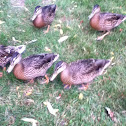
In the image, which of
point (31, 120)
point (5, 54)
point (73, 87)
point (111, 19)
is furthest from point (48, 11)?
point (31, 120)

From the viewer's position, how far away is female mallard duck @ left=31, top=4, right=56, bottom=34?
14.7 ft

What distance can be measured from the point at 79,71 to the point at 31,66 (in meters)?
0.92

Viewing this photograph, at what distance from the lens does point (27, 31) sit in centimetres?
448

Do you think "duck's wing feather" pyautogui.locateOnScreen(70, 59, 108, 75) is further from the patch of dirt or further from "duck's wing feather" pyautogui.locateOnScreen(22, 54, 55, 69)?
the patch of dirt

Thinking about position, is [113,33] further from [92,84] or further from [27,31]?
[27,31]

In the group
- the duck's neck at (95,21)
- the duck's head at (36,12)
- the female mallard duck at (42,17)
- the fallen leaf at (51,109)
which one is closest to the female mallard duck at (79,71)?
the fallen leaf at (51,109)

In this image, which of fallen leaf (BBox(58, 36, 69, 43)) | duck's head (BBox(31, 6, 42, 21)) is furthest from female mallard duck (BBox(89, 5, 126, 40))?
duck's head (BBox(31, 6, 42, 21))

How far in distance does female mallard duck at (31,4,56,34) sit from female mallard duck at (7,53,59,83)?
4.31ft

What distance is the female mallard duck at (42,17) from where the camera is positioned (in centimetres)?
448

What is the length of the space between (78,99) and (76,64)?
0.67 meters

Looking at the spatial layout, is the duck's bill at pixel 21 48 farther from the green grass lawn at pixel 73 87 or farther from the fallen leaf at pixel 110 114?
the fallen leaf at pixel 110 114

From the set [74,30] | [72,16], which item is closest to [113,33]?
[74,30]

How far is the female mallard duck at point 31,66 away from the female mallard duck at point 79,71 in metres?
0.33

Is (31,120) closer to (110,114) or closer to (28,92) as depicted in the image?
(28,92)
